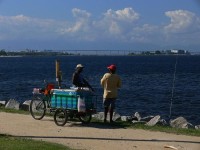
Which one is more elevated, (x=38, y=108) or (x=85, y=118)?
(x=38, y=108)

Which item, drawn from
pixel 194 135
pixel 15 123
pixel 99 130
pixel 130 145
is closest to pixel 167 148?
pixel 130 145

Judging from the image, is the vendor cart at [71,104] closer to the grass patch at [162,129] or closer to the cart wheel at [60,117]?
the cart wheel at [60,117]

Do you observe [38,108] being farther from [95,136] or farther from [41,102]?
[95,136]

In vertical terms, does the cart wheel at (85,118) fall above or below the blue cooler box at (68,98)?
below

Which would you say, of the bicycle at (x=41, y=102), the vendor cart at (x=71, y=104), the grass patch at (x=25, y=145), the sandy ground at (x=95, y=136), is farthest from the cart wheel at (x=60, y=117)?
the grass patch at (x=25, y=145)

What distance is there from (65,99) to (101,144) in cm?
346

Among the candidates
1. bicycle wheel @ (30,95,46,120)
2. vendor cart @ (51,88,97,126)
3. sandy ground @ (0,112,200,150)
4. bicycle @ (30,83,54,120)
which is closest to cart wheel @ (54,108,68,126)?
vendor cart @ (51,88,97,126)

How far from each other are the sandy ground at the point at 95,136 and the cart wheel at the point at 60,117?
0.48 feet

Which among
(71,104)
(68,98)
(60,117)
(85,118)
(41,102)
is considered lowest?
(85,118)

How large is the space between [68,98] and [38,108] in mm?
1718

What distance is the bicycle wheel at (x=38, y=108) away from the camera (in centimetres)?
1633

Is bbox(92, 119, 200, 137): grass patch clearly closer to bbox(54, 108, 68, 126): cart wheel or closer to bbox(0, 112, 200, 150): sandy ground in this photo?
bbox(0, 112, 200, 150): sandy ground

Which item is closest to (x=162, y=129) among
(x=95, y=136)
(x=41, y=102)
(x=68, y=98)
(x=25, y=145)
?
(x=95, y=136)

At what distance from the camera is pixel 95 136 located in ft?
43.4
